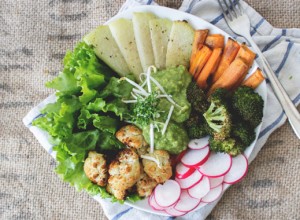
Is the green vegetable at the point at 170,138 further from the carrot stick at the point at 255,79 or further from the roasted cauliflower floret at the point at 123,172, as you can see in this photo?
the carrot stick at the point at 255,79

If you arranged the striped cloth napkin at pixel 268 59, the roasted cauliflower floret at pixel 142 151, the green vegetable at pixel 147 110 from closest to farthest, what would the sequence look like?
the green vegetable at pixel 147 110 < the roasted cauliflower floret at pixel 142 151 < the striped cloth napkin at pixel 268 59

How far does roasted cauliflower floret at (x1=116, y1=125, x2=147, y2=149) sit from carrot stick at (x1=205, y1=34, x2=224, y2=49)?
0.76 metres

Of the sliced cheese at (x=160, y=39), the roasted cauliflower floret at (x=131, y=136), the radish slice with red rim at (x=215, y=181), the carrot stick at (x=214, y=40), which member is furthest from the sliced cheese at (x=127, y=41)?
the radish slice with red rim at (x=215, y=181)

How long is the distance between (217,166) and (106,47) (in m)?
1.10

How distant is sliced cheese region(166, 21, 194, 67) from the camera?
9.43ft

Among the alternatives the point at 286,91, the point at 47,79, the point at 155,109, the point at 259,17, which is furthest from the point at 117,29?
the point at 286,91

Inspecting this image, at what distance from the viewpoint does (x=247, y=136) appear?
277 cm

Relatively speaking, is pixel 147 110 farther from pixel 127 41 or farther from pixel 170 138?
pixel 127 41

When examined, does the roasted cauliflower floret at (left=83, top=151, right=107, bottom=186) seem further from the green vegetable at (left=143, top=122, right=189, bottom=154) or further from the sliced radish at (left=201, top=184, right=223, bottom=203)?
the sliced radish at (left=201, top=184, right=223, bottom=203)

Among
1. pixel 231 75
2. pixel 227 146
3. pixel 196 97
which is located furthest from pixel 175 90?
pixel 227 146

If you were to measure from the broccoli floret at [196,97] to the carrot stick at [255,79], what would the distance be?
1.05 ft

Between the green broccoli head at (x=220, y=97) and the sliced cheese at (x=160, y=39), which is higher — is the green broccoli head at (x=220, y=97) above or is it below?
below

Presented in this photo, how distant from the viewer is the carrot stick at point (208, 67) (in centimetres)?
286

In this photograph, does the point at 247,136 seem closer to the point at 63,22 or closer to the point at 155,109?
the point at 155,109
